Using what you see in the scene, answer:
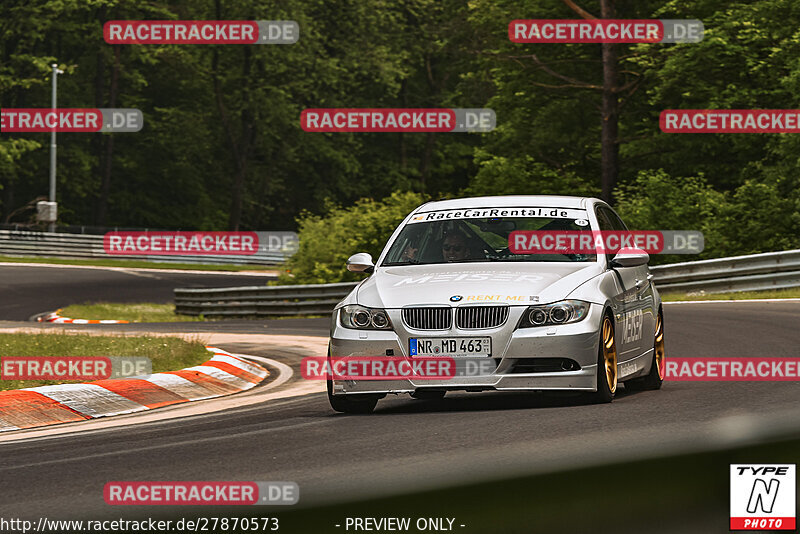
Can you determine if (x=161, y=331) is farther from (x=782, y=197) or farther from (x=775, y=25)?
(x=775, y=25)

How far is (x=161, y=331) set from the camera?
22719 mm

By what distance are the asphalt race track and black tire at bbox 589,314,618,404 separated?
0.14 meters

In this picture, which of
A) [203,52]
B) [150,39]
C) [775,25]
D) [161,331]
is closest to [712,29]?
[775,25]

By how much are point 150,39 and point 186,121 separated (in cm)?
759

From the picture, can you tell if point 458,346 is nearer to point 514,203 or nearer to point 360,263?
point 360,263

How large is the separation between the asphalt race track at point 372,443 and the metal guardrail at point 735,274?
13842 millimetres

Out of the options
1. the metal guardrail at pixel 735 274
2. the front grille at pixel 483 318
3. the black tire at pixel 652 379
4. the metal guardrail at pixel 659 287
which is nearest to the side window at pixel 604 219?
the black tire at pixel 652 379

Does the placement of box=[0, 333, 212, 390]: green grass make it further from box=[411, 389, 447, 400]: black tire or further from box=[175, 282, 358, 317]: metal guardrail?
box=[175, 282, 358, 317]: metal guardrail

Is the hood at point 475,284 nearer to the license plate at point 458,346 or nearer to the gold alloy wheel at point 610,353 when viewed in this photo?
the license plate at point 458,346

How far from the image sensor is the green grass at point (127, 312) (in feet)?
103

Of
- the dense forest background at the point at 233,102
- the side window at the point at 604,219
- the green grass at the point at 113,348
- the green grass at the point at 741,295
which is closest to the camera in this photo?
the side window at the point at 604,219

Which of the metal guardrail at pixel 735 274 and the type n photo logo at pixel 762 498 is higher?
the metal guardrail at pixel 735 274

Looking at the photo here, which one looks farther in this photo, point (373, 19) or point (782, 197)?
point (373, 19)

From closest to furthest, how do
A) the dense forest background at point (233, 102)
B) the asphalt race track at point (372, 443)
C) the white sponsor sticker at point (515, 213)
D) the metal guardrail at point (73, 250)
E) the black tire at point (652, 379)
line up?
1. the asphalt race track at point (372, 443)
2. the white sponsor sticker at point (515, 213)
3. the black tire at point (652, 379)
4. the metal guardrail at point (73, 250)
5. the dense forest background at point (233, 102)
